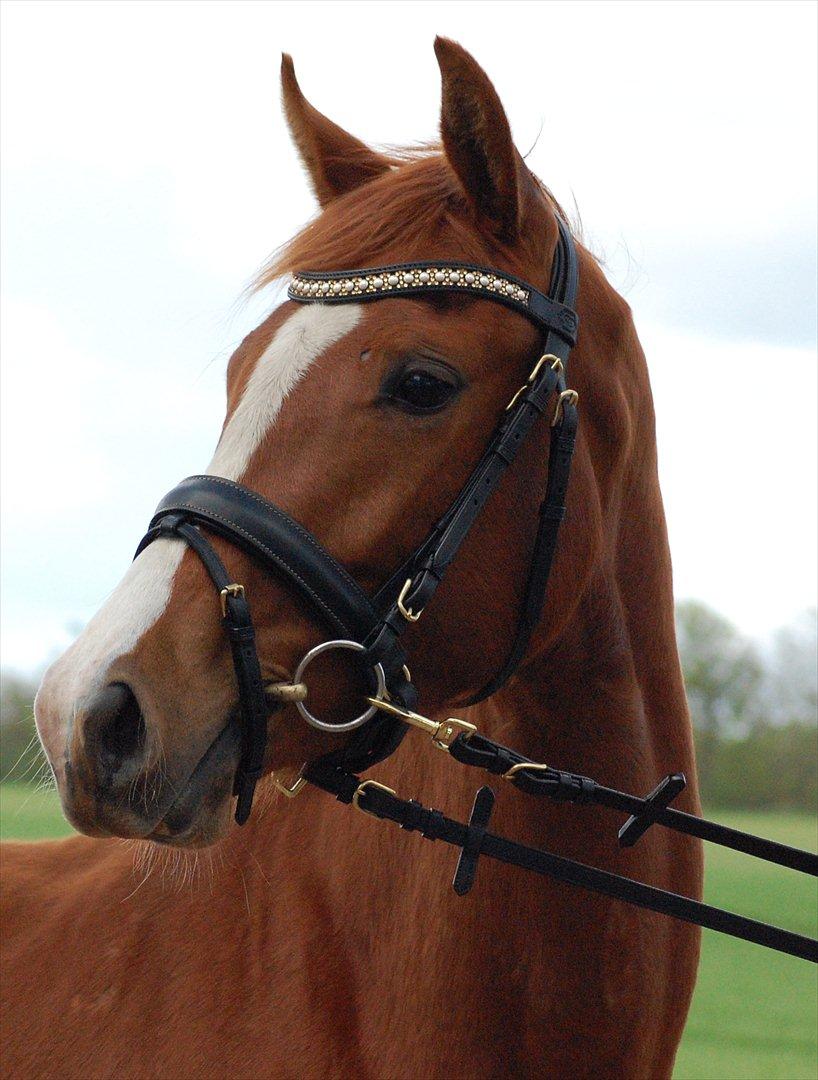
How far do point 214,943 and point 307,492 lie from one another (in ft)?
4.02

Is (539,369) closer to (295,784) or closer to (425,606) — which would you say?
(425,606)

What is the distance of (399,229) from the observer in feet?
8.20

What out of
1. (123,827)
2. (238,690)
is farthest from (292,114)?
(123,827)

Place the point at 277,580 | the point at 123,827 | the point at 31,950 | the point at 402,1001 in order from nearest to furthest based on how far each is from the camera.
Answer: the point at 123,827 < the point at 277,580 < the point at 402,1001 < the point at 31,950

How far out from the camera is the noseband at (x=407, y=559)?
2.14 metres

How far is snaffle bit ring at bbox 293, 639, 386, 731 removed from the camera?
7.16ft

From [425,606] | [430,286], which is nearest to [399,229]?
[430,286]

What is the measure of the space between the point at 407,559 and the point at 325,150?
4.17ft

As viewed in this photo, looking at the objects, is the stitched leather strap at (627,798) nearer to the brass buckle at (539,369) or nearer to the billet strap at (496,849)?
the billet strap at (496,849)

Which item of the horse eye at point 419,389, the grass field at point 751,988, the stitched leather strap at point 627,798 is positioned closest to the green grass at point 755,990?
the grass field at point 751,988

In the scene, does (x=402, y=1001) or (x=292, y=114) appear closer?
(x=402, y=1001)

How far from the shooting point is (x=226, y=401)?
2.55 metres

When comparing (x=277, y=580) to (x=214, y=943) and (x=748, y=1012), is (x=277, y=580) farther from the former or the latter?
(x=748, y=1012)

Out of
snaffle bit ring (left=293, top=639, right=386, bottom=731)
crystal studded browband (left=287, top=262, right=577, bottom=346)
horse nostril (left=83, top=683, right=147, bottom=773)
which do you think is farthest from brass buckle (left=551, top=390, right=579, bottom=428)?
horse nostril (left=83, top=683, right=147, bottom=773)
